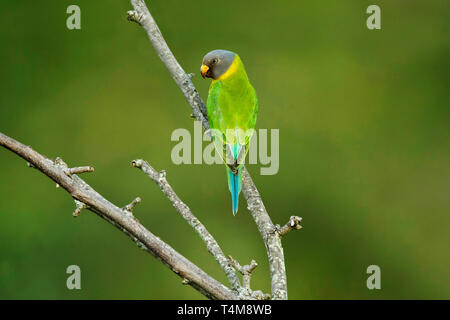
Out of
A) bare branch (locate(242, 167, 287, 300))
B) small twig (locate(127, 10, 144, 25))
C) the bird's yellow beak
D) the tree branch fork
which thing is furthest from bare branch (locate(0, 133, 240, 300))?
the bird's yellow beak

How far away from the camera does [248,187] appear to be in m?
1.80

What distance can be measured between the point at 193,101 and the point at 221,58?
0.50 m

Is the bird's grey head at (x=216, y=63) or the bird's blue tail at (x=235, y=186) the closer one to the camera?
the bird's blue tail at (x=235, y=186)

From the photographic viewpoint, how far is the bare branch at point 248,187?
144 cm

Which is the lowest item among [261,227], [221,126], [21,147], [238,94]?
[261,227]

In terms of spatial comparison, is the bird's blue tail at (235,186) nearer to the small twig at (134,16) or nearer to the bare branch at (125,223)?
the small twig at (134,16)

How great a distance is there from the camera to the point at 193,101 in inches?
77.8

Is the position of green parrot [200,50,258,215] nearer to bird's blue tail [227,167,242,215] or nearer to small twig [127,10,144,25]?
bird's blue tail [227,167,242,215]

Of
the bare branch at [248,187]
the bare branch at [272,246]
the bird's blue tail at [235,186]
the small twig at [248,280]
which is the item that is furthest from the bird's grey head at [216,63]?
the small twig at [248,280]

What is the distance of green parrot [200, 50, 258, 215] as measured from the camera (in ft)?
6.85

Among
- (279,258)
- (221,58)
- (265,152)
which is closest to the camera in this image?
(279,258)

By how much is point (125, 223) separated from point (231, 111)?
3.76ft
